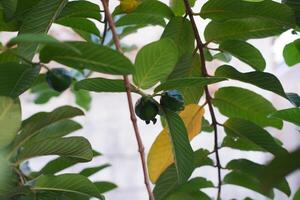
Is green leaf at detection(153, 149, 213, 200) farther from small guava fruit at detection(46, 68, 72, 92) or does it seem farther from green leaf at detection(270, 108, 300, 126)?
small guava fruit at detection(46, 68, 72, 92)

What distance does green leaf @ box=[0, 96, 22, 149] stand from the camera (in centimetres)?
60

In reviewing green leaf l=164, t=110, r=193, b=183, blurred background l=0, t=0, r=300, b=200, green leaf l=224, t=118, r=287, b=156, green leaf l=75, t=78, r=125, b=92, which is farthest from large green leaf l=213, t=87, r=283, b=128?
blurred background l=0, t=0, r=300, b=200

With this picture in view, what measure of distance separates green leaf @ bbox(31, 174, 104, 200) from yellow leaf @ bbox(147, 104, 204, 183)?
0.22m

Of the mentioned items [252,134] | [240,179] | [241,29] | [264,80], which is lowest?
[240,179]

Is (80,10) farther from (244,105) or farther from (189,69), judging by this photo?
(244,105)

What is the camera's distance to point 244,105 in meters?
1.01

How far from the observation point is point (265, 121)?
1.02 metres

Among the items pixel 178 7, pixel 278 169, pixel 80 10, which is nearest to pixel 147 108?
pixel 80 10

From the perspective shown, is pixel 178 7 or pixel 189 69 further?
pixel 178 7

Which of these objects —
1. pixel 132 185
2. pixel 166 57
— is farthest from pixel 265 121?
pixel 132 185

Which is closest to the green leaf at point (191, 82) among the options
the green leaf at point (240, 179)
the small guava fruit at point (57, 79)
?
the small guava fruit at point (57, 79)

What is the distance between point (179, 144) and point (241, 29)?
1.02ft

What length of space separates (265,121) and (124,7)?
415 millimetres

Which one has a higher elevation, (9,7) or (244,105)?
(9,7)
